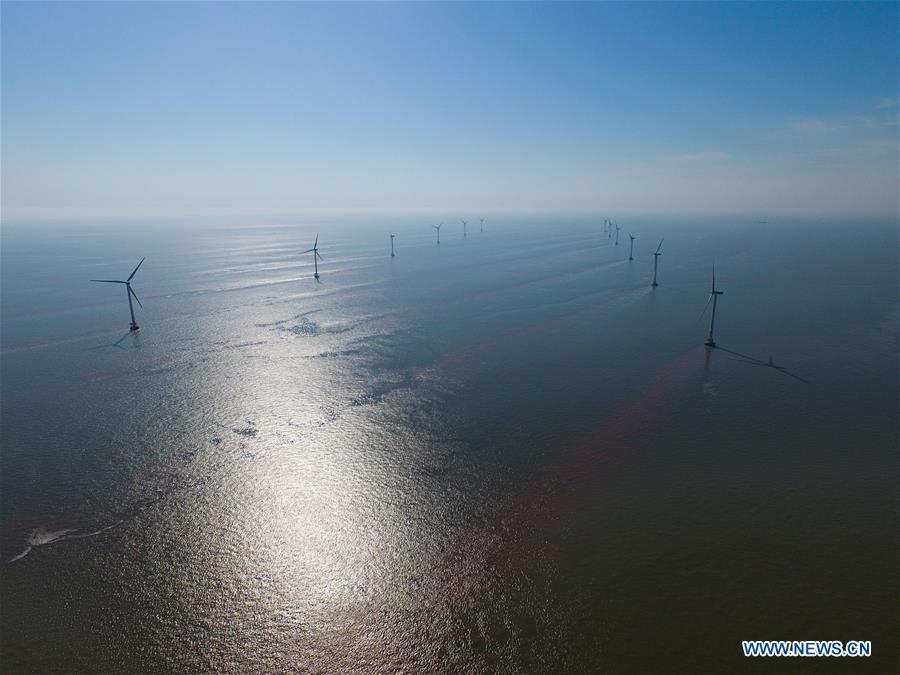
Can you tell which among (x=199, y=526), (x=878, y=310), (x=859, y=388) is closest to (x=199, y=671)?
(x=199, y=526)

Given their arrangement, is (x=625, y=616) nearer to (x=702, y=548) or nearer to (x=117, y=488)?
(x=702, y=548)

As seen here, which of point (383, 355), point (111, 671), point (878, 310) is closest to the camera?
point (111, 671)

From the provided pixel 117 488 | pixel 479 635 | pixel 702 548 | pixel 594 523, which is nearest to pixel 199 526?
pixel 117 488

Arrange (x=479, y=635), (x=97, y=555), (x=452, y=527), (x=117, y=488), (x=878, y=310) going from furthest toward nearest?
(x=878, y=310), (x=117, y=488), (x=452, y=527), (x=97, y=555), (x=479, y=635)

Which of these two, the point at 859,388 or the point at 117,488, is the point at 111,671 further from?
the point at 859,388

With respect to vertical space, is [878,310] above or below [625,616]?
above

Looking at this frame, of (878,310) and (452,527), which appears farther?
(878,310)
